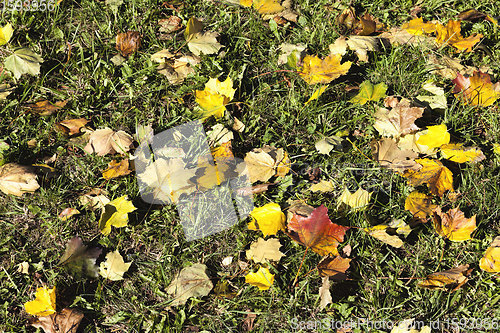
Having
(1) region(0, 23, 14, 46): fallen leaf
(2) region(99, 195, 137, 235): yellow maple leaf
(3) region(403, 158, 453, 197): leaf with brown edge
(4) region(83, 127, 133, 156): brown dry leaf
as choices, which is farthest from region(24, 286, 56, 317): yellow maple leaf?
(3) region(403, 158, 453, 197): leaf with brown edge

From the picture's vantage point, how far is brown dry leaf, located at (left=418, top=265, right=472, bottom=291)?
2039 millimetres

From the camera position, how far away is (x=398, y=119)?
7.98ft

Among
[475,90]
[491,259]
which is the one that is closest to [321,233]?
[491,259]

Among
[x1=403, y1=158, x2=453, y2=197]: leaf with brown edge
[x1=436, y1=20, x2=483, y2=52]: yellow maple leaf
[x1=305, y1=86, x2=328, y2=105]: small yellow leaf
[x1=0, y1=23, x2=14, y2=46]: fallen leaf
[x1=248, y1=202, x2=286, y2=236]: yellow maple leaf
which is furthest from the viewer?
[x1=436, y1=20, x2=483, y2=52]: yellow maple leaf

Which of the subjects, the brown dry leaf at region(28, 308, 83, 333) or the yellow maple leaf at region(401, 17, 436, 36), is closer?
the brown dry leaf at region(28, 308, 83, 333)

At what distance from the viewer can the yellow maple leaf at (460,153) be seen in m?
2.36

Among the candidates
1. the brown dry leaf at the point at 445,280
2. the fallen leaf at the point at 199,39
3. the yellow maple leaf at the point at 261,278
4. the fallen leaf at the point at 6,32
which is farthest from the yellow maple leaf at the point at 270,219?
the fallen leaf at the point at 6,32

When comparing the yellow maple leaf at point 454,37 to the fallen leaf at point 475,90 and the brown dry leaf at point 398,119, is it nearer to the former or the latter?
the fallen leaf at point 475,90

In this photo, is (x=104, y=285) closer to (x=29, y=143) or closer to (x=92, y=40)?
(x=29, y=143)

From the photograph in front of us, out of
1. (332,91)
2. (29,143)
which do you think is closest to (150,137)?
(29,143)

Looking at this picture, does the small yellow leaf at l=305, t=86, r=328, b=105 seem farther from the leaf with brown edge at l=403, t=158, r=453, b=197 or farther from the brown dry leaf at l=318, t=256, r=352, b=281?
the brown dry leaf at l=318, t=256, r=352, b=281

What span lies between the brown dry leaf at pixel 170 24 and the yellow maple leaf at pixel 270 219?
1.38 meters

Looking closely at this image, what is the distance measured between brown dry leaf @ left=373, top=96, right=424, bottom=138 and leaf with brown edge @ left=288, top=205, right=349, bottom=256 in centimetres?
70

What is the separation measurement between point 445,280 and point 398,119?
0.90m
